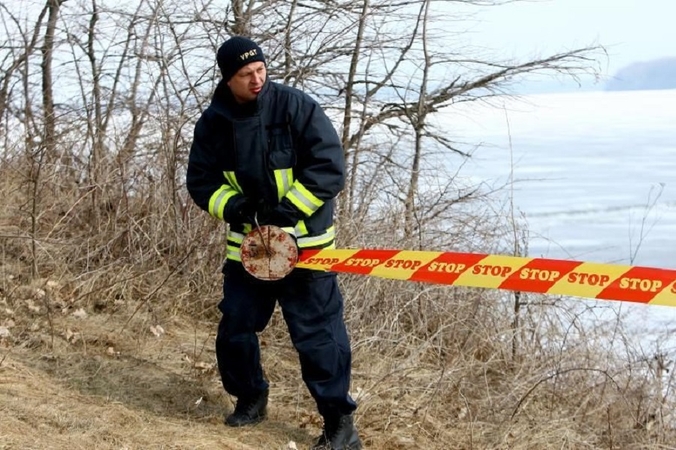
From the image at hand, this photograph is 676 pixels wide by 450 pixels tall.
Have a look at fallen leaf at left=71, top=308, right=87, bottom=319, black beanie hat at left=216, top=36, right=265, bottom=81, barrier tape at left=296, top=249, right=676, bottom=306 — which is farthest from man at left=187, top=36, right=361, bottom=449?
fallen leaf at left=71, top=308, right=87, bottom=319

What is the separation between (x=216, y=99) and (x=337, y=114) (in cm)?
367

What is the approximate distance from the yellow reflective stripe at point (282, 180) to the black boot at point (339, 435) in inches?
42.8

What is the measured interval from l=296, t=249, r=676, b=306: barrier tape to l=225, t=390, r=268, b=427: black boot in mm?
876

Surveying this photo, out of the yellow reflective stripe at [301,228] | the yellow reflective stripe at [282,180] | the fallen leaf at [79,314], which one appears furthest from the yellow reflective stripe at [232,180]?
the fallen leaf at [79,314]

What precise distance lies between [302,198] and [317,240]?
0.27 meters

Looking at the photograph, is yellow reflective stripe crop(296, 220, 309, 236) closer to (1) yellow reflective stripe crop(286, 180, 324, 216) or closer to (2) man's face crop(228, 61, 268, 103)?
(1) yellow reflective stripe crop(286, 180, 324, 216)

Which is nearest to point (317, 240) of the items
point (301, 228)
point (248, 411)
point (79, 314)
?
point (301, 228)

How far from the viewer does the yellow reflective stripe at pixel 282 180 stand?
3920mm

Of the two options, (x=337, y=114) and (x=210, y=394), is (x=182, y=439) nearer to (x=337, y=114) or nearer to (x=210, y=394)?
(x=210, y=394)

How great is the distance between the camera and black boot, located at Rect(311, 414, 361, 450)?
4.10 meters

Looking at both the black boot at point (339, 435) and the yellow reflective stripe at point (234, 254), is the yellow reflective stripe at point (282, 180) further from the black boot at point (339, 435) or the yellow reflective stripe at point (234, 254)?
the black boot at point (339, 435)

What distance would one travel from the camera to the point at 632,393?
5332mm

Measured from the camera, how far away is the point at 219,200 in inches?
157

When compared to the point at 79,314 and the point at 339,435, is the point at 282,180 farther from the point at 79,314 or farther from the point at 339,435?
the point at 79,314
